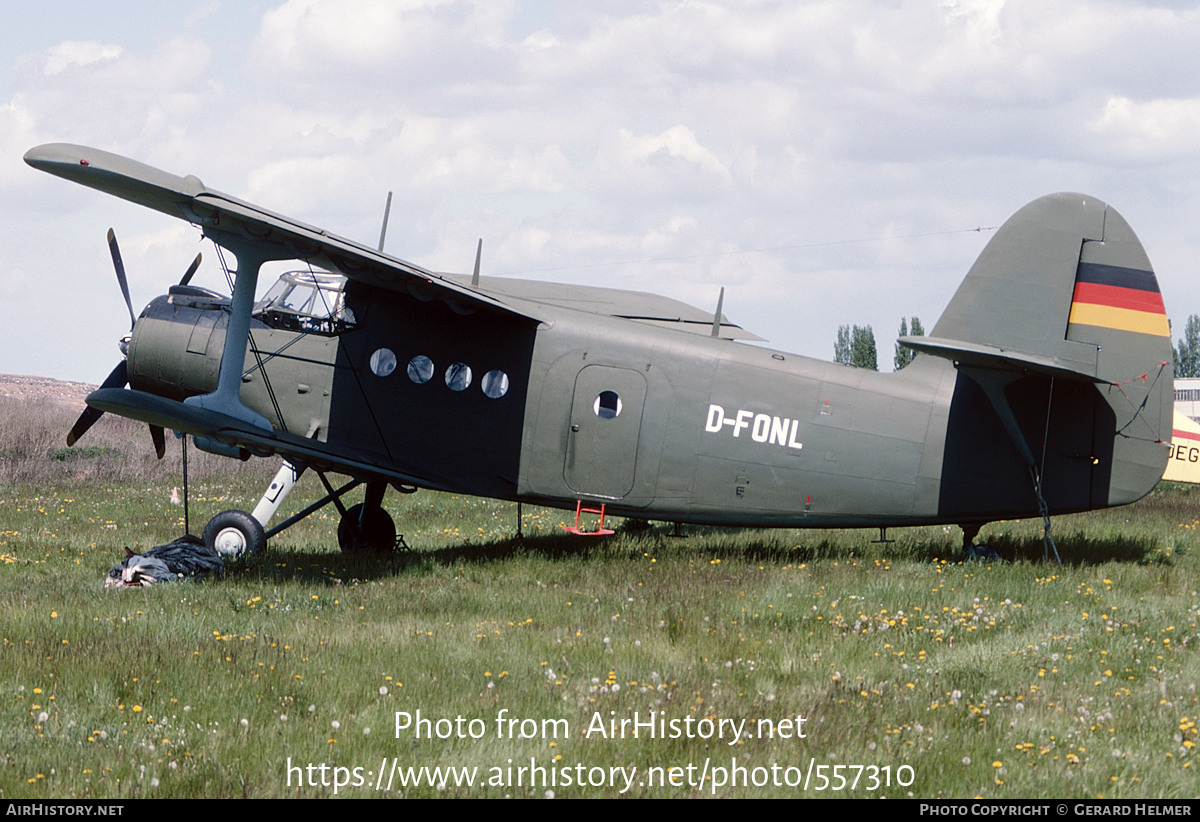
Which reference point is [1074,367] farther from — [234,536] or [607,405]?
[234,536]

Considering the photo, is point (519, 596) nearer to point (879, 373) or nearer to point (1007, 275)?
point (879, 373)

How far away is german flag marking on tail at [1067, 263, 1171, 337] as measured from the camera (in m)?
11.2

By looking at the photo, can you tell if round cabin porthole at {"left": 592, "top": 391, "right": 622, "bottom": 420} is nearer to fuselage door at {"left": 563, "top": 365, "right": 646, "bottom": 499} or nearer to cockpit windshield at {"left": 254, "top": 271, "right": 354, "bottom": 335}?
fuselage door at {"left": 563, "top": 365, "right": 646, "bottom": 499}

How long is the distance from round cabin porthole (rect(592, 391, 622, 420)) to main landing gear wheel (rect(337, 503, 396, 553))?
11.9ft

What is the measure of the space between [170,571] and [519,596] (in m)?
3.79

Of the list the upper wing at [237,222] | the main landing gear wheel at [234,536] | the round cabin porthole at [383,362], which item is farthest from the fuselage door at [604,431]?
the main landing gear wheel at [234,536]

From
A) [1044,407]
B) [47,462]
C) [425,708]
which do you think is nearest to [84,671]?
[425,708]

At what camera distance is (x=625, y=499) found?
467 inches

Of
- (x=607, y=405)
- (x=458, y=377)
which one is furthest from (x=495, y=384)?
(x=607, y=405)

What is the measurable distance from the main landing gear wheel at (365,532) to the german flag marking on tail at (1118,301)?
8.63 meters

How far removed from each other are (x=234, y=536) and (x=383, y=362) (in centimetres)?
276

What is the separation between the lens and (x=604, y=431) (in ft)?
39.0

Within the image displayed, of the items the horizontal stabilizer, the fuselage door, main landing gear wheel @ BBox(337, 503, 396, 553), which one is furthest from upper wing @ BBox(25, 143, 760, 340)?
the horizontal stabilizer

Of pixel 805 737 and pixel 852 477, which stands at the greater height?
pixel 852 477
